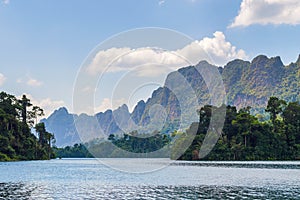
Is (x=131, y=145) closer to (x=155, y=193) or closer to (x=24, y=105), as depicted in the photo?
(x=24, y=105)

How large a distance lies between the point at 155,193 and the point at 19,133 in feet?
304

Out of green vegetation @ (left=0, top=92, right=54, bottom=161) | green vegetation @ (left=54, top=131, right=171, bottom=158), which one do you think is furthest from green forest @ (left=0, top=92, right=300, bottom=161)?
green vegetation @ (left=54, top=131, right=171, bottom=158)

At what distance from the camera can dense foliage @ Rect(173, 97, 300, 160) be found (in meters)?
117

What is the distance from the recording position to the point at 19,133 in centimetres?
11912

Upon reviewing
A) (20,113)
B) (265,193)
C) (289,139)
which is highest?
(20,113)

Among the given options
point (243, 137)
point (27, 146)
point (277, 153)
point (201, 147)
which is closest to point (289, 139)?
point (277, 153)

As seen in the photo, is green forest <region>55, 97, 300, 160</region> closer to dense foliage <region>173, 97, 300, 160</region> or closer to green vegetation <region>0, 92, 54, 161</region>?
dense foliage <region>173, 97, 300, 160</region>

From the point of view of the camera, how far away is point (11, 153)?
11331cm

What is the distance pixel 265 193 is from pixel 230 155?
86.7 m

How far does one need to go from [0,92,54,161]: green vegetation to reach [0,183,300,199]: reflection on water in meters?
76.1

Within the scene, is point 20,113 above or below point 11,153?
above

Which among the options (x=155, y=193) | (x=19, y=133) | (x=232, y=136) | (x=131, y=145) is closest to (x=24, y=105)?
(x=19, y=133)

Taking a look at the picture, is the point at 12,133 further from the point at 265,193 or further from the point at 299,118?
the point at 265,193

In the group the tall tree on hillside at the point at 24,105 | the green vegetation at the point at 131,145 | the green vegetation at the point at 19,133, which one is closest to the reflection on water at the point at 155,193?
the green vegetation at the point at 19,133
